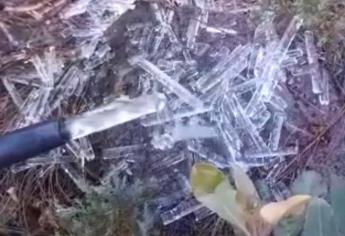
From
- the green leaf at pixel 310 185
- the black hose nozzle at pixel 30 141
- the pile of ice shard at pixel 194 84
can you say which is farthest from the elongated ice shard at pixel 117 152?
the green leaf at pixel 310 185

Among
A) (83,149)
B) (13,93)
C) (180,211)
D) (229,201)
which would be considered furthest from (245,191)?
(13,93)

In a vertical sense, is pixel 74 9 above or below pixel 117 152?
above

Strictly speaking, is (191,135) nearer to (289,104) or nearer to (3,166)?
(289,104)

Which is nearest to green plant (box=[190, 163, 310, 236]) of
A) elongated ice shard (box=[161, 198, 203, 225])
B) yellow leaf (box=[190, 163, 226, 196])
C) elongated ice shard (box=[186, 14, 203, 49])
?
yellow leaf (box=[190, 163, 226, 196])

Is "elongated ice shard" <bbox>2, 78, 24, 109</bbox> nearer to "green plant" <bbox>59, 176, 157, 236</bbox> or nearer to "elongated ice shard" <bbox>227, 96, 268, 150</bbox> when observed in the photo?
"green plant" <bbox>59, 176, 157, 236</bbox>

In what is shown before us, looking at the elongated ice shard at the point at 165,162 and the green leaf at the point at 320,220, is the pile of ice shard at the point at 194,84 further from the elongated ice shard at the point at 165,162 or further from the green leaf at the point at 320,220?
the green leaf at the point at 320,220

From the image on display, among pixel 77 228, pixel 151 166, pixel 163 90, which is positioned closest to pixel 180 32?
pixel 163 90

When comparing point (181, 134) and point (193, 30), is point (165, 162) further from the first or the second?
point (193, 30)
